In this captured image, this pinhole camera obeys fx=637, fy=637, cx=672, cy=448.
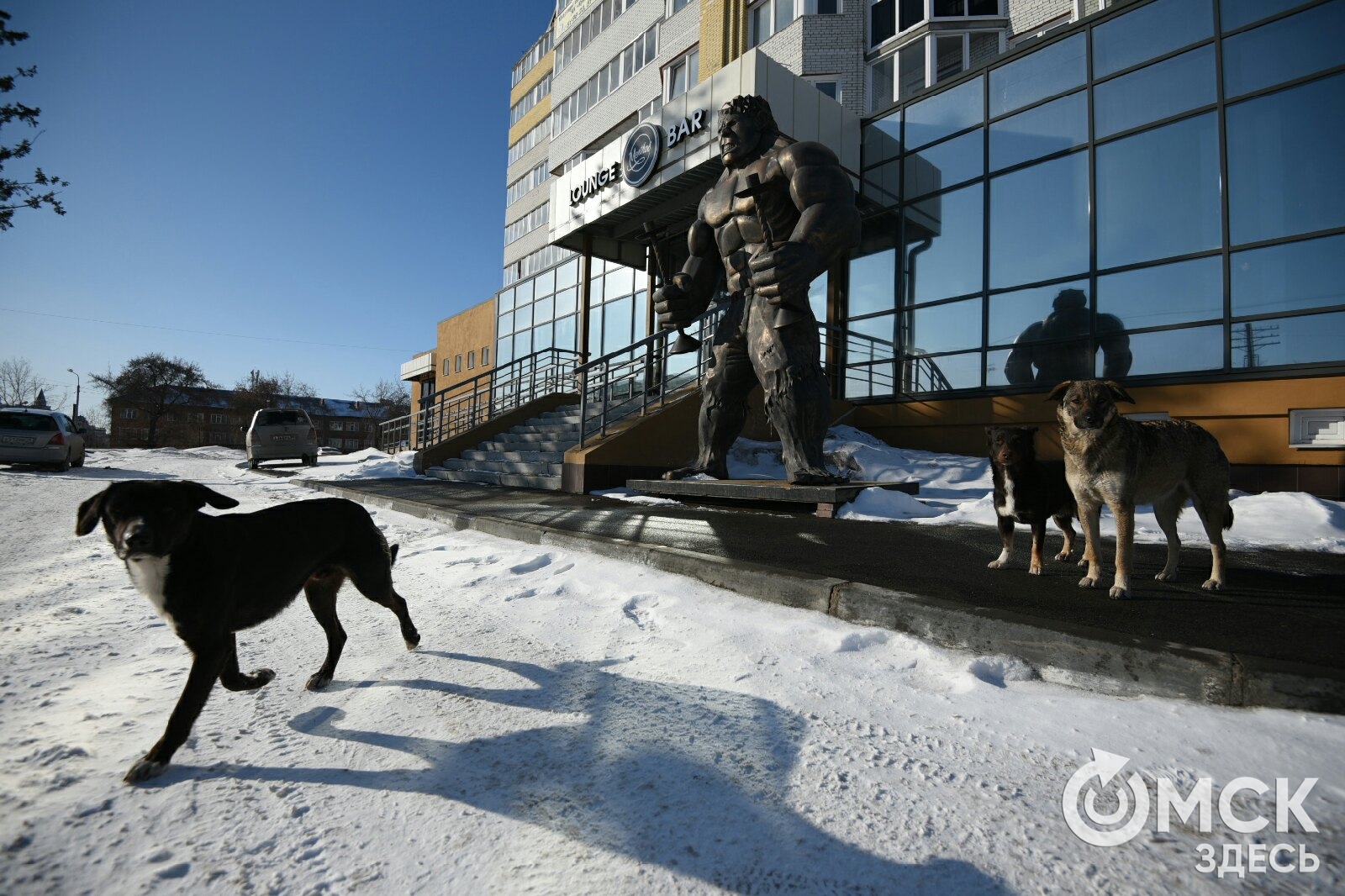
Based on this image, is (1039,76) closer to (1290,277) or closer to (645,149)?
(1290,277)

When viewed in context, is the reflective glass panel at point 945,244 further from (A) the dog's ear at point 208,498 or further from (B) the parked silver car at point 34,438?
(B) the parked silver car at point 34,438

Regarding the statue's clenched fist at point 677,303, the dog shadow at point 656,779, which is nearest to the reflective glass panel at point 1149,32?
the statue's clenched fist at point 677,303

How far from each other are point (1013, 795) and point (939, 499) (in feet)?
21.1

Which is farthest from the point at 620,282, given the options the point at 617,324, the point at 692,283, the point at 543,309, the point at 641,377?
the point at 692,283

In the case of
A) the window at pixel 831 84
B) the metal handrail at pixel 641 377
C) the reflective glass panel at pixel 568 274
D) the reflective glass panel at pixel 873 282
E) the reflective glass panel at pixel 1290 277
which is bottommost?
the metal handrail at pixel 641 377

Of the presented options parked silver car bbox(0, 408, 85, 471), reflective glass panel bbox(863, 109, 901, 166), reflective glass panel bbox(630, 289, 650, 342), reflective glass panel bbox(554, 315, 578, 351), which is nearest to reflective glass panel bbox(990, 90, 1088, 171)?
reflective glass panel bbox(863, 109, 901, 166)

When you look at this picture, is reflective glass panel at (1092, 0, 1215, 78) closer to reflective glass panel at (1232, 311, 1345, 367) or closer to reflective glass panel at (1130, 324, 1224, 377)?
reflective glass panel at (1130, 324, 1224, 377)

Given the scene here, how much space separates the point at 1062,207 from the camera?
407 inches

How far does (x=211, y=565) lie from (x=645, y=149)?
1330 cm

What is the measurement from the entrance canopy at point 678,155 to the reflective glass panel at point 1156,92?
4.39m

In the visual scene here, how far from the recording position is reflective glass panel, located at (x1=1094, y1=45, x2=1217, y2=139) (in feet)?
29.6

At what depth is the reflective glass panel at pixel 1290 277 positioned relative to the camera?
7.91m

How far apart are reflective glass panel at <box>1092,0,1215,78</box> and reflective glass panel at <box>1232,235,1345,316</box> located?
3388 millimetres

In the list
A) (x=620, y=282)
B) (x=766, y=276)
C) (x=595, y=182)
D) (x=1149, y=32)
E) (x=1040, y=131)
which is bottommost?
(x=766, y=276)
